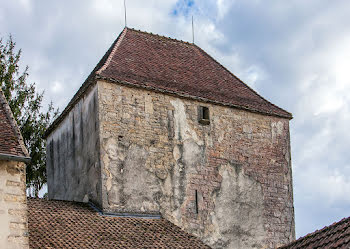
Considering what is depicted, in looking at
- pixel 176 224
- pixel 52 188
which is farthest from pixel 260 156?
pixel 52 188

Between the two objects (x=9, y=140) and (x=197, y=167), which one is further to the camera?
(x=197, y=167)

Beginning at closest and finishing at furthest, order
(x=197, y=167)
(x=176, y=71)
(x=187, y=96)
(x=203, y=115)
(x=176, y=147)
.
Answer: (x=176, y=147), (x=197, y=167), (x=187, y=96), (x=203, y=115), (x=176, y=71)

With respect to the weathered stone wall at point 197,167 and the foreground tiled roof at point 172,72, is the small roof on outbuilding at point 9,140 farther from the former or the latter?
the foreground tiled roof at point 172,72

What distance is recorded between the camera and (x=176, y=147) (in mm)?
16328

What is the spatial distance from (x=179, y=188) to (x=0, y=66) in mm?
8524

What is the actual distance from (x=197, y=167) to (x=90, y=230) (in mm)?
3982

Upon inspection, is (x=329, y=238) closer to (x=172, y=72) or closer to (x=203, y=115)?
(x=203, y=115)

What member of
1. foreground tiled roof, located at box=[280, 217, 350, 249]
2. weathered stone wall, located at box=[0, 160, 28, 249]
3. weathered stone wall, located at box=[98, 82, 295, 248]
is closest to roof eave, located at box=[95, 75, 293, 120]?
weathered stone wall, located at box=[98, 82, 295, 248]

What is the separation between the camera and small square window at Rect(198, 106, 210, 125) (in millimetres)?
16906

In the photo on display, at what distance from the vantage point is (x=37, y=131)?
850 inches

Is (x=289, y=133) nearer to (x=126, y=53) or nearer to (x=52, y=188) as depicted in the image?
(x=126, y=53)

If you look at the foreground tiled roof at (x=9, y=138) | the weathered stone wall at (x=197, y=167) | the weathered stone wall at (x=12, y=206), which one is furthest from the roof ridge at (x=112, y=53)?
the weathered stone wall at (x=12, y=206)

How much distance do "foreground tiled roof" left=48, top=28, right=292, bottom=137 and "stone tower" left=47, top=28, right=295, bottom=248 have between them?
4 cm

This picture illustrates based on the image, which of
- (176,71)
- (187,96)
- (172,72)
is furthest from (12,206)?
(176,71)
